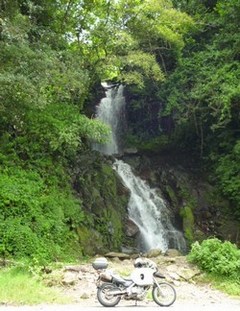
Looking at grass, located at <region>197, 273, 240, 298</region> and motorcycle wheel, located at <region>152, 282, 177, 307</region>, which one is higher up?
motorcycle wheel, located at <region>152, 282, 177, 307</region>

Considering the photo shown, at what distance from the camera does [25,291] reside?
321 inches

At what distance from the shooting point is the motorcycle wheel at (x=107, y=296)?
7.67 m

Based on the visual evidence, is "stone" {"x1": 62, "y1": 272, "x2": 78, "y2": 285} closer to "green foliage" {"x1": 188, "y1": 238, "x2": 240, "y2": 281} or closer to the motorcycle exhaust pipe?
the motorcycle exhaust pipe

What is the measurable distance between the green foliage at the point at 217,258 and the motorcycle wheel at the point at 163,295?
9.85ft

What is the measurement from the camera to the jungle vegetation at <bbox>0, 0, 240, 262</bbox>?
1241 cm

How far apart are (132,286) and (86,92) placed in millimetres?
11218

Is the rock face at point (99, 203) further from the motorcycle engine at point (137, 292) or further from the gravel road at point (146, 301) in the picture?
the motorcycle engine at point (137, 292)

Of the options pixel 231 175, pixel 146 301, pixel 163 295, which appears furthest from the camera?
pixel 231 175

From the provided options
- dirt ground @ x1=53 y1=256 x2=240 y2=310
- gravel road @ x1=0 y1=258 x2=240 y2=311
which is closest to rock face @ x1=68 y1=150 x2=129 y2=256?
dirt ground @ x1=53 y1=256 x2=240 y2=310

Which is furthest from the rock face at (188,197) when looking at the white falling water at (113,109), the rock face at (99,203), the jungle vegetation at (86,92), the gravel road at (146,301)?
the gravel road at (146,301)

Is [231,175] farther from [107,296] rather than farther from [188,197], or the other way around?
[107,296]

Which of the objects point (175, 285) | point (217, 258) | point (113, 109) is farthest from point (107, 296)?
point (113, 109)

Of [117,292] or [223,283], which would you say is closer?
[117,292]

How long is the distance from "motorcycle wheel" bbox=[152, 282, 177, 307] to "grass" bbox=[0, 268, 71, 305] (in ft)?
5.63
